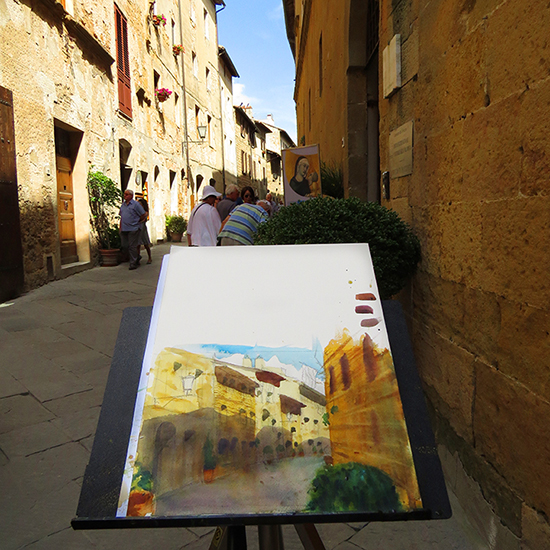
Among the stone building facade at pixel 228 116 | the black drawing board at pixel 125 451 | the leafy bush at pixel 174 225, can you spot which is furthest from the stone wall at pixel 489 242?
the stone building facade at pixel 228 116

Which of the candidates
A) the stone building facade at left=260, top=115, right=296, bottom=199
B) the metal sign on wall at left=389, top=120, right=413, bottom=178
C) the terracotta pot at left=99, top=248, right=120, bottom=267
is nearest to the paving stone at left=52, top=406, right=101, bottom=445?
the metal sign on wall at left=389, top=120, right=413, bottom=178

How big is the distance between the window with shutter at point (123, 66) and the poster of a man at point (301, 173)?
584 centimetres

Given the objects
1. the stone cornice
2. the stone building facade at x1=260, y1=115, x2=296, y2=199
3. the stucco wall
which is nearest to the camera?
the stucco wall

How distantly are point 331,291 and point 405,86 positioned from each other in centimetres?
204

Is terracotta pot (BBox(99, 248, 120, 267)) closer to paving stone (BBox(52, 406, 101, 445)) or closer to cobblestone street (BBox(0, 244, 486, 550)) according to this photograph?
cobblestone street (BBox(0, 244, 486, 550))

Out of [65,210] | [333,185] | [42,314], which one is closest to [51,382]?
[42,314]

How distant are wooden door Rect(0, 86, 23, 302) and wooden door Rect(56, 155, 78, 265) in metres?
1.74

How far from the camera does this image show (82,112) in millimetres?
8484

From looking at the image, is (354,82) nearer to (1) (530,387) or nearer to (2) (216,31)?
(1) (530,387)

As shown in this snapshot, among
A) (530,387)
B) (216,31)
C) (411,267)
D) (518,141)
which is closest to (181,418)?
(530,387)

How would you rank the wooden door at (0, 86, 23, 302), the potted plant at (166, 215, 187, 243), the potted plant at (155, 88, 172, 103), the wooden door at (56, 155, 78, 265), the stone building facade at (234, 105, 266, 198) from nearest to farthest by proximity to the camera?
1. the wooden door at (0, 86, 23, 302)
2. the wooden door at (56, 155, 78, 265)
3. the potted plant at (155, 88, 172, 103)
4. the potted plant at (166, 215, 187, 243)
5. the stone building facade at (234, 105, 266, 198)

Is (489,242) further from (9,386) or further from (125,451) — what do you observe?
(9,386)

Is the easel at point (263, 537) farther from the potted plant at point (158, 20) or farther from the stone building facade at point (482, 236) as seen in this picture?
the potted plant at point (158, 20)

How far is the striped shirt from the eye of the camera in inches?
171
